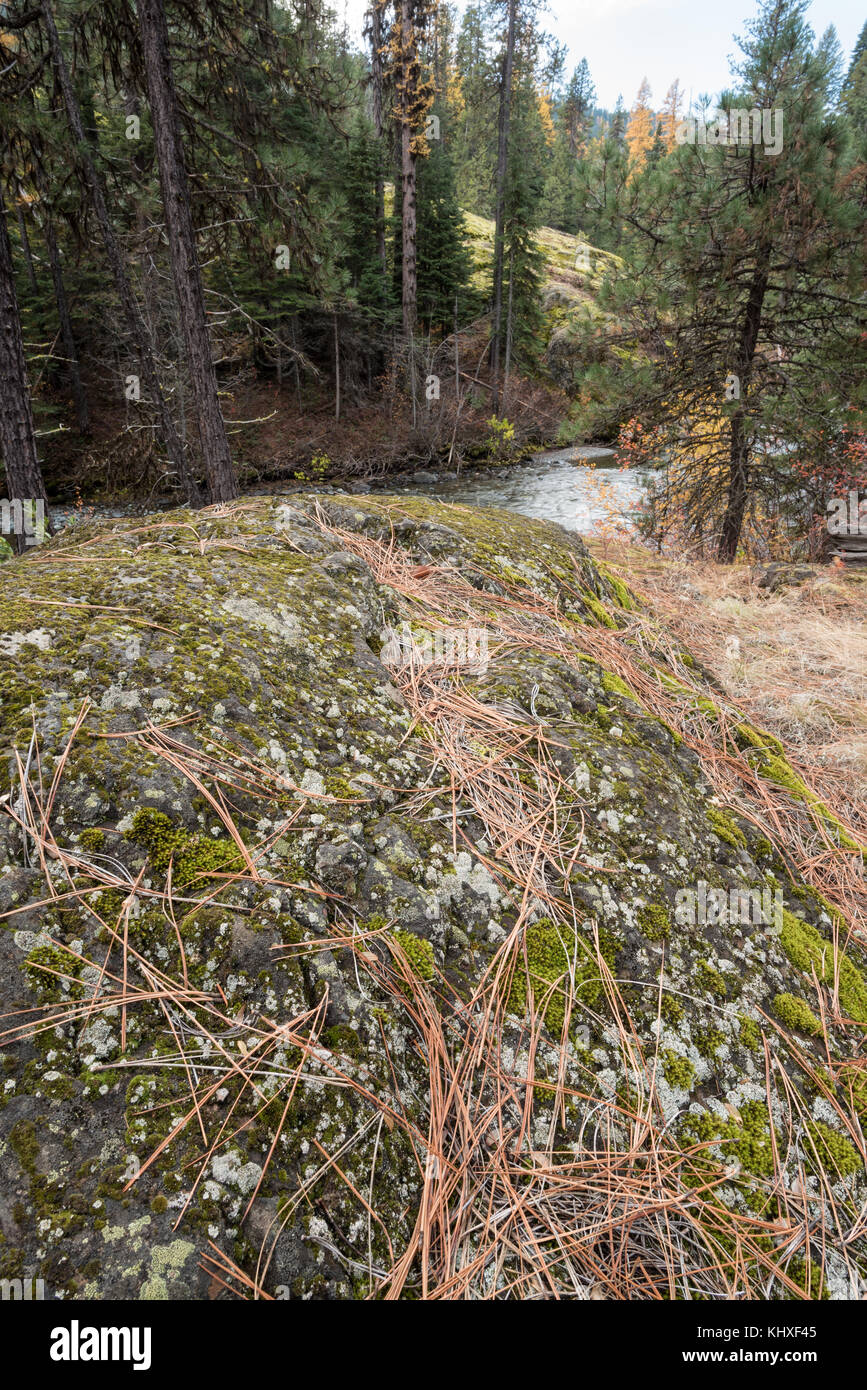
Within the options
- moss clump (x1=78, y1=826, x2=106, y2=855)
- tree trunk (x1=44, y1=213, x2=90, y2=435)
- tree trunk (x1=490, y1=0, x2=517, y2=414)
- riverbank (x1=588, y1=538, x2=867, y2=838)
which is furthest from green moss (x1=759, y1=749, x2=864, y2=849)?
tree trunk (x1=490, y1=0, x2=517, y2=414)

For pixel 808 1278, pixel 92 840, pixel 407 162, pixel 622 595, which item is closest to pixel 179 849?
pixel 92 840

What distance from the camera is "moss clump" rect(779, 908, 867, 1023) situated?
1.56 metres

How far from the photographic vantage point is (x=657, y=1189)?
1147mm

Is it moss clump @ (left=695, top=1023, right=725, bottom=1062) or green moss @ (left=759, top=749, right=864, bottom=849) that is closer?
moss clump @ (left=695, top=1023, right=725, bottom=1062)

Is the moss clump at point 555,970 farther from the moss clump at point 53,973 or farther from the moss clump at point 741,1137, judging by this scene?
the moss clump at point 53,973

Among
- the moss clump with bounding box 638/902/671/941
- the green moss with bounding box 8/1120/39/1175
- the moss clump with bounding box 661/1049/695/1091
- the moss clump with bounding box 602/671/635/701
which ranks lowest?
the moss clump with bounding box 661/1049/695/1091

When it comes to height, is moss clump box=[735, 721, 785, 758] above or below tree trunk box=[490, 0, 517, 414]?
below

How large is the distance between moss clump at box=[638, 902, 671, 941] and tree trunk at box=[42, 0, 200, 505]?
8.70 m

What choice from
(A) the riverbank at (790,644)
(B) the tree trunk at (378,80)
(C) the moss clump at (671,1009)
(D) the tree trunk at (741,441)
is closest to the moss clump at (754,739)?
(A) the riverbank at (790,644)

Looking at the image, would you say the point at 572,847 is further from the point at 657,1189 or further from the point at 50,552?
the point at 50,552

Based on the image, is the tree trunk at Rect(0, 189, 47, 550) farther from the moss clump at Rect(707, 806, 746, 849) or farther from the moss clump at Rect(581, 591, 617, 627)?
the moss clump at Rect(707, 806, 746, 849)

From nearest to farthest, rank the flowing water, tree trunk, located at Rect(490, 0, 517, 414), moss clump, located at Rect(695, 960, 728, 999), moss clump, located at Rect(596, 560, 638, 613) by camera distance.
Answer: moss clump, located at Rect(695, 960, 728, 999)
moss clump, located at Rect(596, 560, 638, 613)
the flowing water
tree trunk, located at Rect(490, 0, 517, 414)

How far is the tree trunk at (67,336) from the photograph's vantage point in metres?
17.2

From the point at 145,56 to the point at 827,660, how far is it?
7.76 m
